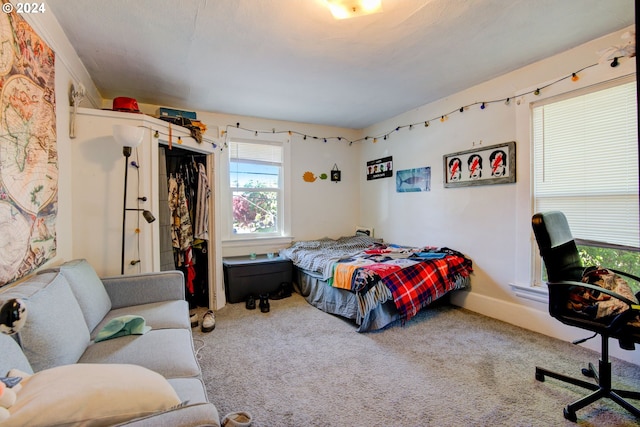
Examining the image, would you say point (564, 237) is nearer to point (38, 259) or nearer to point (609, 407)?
point (609, 407)

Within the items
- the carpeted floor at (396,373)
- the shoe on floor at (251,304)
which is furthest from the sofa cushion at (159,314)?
the shoe on floor at (251,304)

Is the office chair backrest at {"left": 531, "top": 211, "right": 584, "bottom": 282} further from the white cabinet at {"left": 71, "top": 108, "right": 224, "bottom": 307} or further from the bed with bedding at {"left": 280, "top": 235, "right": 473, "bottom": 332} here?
the white cabinet at {"left": 71, "top": 108, "right": 224, "bottom": 307}

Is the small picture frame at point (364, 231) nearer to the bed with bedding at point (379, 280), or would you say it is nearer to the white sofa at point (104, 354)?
the bed with bedding at point (379, 280)

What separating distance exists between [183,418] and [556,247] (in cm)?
208

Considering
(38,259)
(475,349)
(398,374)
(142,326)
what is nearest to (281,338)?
(398,374)

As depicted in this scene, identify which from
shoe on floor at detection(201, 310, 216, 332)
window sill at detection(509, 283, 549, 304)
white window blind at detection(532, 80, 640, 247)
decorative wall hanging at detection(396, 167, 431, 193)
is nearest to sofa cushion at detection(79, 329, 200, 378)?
shoe on floor at detection(201, 310, 216, 332)

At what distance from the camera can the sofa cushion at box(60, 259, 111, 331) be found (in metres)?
1.66

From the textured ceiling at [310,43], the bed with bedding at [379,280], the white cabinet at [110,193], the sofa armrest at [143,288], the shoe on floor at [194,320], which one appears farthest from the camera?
the shoe on floor at [194,320]

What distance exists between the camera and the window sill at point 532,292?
8.21ft

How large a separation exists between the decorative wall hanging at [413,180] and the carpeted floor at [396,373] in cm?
160

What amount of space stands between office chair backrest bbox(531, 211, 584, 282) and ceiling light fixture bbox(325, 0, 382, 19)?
1.56 metres

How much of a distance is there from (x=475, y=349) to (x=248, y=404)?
1739 mm

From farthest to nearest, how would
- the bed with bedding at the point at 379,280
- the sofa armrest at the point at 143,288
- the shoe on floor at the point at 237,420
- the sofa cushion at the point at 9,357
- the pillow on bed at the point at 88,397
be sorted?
1. the bed with bedding at the point at 379,280
2. the sofa armrest at the point at 143,288
3. the shoe on floor at the point at 237,420
4. the sofa cushion at the point at 9,357
5. the pillow on bed at the point at 88,397

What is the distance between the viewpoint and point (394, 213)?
13.4 ft
